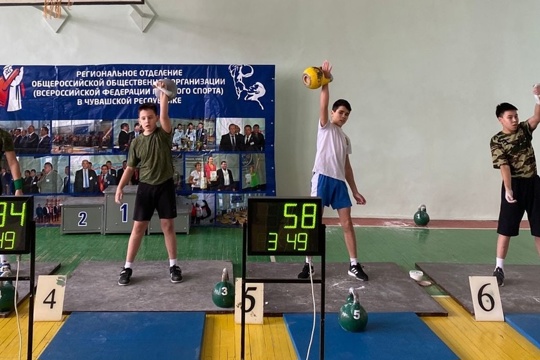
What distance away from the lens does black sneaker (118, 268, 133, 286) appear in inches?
176

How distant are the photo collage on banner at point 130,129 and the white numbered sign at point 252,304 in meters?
3.34

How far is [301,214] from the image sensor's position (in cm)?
285

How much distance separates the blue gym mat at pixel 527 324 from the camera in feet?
11.6

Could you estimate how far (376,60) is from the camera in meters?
7.55

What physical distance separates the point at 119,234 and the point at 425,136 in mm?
4955

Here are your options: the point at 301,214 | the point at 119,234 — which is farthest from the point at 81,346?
the point at 119,234

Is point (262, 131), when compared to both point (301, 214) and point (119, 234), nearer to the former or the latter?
point (119, 234)

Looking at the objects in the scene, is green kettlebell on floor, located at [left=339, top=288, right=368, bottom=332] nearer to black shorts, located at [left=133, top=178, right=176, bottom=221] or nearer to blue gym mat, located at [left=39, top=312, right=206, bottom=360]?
blue gym mat, located at [left=39, top=312, right=206, bottom=360]

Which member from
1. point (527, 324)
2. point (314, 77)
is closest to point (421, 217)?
point (527, 324)

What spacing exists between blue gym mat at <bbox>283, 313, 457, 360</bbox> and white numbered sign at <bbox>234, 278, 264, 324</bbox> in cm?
22

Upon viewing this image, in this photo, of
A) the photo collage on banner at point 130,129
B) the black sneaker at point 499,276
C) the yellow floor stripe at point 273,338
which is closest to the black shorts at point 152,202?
the yellow floor stripe at point 273,338

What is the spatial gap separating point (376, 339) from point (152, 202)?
7.73 feet

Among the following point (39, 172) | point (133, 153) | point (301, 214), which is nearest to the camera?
point (301, 214)

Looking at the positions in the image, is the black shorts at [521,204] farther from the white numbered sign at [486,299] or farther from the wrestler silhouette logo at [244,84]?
the wrestler silhouette logo at [244,84]
